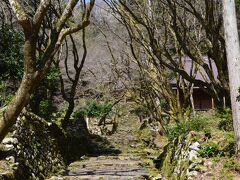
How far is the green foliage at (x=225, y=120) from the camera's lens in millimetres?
8805

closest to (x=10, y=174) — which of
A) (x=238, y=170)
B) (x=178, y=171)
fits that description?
(x=178, y=171)

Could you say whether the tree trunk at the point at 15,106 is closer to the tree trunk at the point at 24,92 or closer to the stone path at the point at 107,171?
the tree trunk at the point at 24,92

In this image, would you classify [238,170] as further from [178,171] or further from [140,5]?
[140,5]

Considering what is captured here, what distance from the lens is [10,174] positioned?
7.37 m

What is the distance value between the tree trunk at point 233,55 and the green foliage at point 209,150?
75cm

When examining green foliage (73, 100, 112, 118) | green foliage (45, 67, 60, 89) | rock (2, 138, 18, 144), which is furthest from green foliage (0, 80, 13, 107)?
green foliage (73, 100, 112, 118)

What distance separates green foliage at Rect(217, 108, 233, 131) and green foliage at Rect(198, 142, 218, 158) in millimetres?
1268

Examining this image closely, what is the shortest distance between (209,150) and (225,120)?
1488 millimetres

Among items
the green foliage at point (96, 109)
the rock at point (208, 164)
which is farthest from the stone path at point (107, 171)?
the green foliage at point (96, 109)

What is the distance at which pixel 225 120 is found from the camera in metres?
8.91

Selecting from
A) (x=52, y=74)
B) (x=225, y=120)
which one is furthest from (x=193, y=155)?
(x=52, y=74)

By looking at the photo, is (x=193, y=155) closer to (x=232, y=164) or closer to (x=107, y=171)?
(x=232, y=164)

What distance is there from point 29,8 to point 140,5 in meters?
5.29

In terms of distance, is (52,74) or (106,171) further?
(52,74)
